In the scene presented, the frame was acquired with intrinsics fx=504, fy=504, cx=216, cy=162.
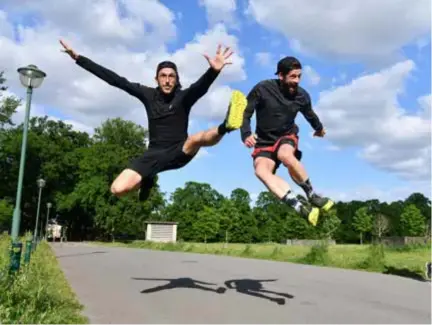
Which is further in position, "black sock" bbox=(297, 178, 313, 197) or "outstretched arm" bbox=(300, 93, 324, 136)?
"outstretched arm" bbox=(300, 93, 324, 136)

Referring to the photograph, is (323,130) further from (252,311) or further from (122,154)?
(122,154)

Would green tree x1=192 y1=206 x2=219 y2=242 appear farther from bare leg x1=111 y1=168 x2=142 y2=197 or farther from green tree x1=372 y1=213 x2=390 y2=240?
bare leg x1=111 y1=168 x2=142 y2=197

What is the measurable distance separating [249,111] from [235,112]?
1.62 ft

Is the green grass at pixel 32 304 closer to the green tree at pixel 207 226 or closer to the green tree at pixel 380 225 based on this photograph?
the green tree at pixel 207 226

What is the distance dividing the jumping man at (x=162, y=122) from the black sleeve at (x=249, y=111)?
16.9 inches

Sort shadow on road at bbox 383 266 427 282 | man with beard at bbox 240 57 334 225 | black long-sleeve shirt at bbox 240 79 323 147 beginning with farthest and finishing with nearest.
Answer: shadow on road at bbox 383 266 427 282 → black long-sleeve shirt at bbox 240 79 323 147 → man with beard at bbox 240 57 334 225

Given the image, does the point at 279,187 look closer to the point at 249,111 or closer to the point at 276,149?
the point at 276,149

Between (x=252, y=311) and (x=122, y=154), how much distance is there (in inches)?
1563

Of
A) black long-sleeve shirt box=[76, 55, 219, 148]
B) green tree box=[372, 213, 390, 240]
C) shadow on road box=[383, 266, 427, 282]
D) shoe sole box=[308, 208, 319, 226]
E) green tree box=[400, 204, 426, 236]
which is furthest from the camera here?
green tree box=[400, 204, 426, 236]

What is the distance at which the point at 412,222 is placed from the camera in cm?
9606

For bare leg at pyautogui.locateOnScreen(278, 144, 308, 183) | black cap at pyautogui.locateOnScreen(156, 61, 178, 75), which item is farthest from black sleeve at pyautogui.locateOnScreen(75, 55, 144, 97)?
bare leg at pyautogui.locateOnScreen(278, 144, 308, 183)

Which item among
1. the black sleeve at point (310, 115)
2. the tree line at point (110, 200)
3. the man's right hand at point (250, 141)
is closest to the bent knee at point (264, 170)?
the man's right hand at point (250, 141)

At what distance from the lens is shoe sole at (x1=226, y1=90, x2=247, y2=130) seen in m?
5.93

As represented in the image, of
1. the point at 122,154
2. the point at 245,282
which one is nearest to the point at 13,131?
the point at 122,154
